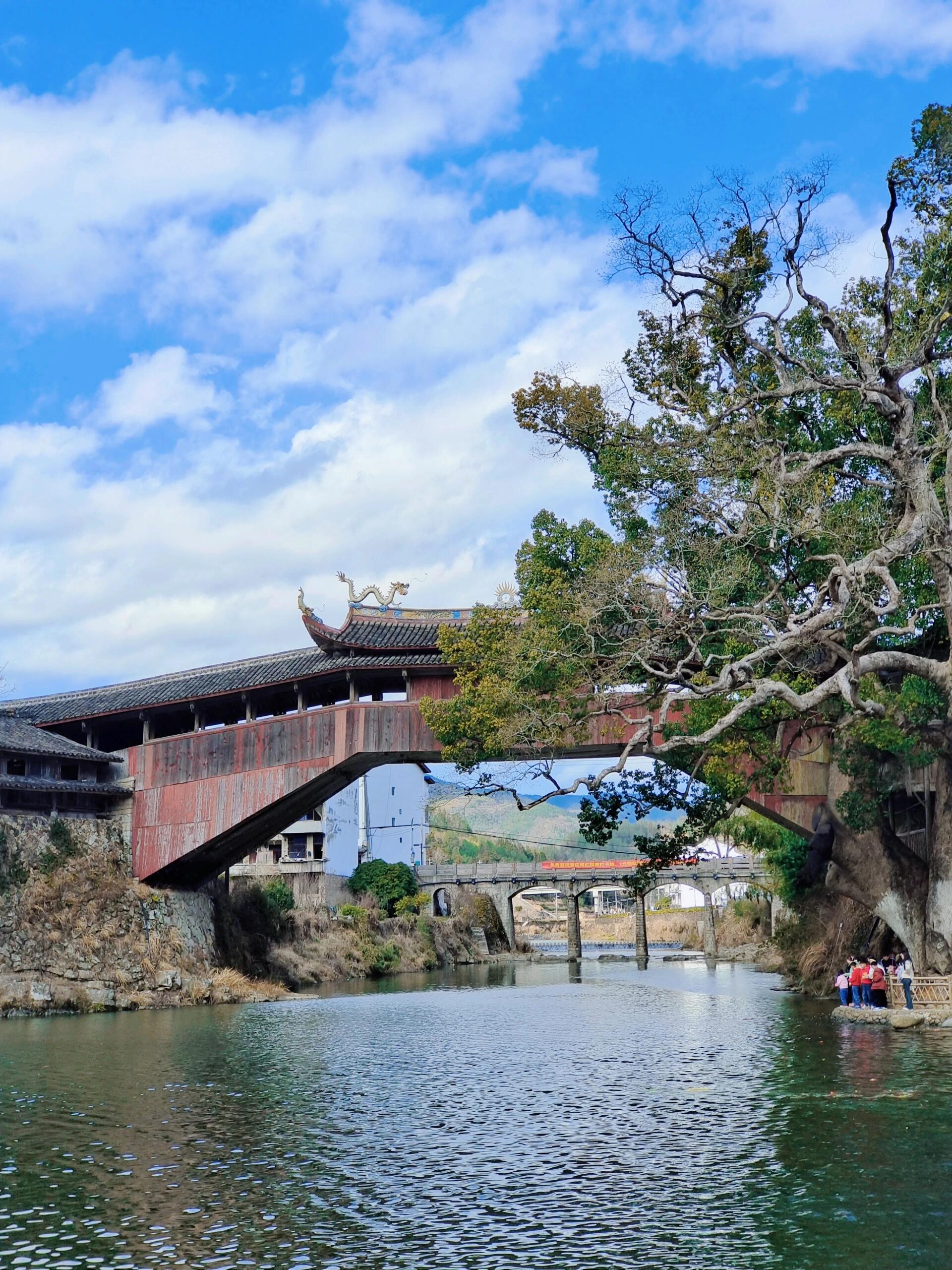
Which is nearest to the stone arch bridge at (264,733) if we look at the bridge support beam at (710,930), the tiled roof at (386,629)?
the tiled roof at (386,629)

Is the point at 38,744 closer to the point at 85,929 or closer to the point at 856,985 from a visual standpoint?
the point at 85,929

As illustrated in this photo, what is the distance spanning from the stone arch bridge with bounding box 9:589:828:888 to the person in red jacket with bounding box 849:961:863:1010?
8403 millimetres

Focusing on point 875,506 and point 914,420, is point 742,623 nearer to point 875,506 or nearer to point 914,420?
point 875,506

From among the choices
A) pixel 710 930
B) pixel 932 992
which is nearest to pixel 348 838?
pixel 710 930

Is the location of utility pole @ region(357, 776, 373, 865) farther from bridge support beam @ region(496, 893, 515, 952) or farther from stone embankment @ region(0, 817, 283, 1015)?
stone embankment @ region(0, 817, 283, 1015)

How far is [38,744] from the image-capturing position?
36125mm

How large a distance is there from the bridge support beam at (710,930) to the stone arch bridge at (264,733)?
31.8 metres

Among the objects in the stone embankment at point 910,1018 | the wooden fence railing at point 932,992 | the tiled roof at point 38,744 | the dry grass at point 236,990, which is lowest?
the dry grass at point 236,990

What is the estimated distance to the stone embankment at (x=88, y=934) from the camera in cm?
3234

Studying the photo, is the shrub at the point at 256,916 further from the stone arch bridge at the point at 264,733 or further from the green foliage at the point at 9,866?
the green foliage at the point at 9,866

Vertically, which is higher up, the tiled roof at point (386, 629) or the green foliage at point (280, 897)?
the tiled roof at point (386, 629)

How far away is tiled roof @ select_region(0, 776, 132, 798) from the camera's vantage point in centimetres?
3459

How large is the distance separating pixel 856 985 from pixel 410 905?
38.9 m

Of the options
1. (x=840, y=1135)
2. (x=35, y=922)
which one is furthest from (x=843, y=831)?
(x=35, y=922)
